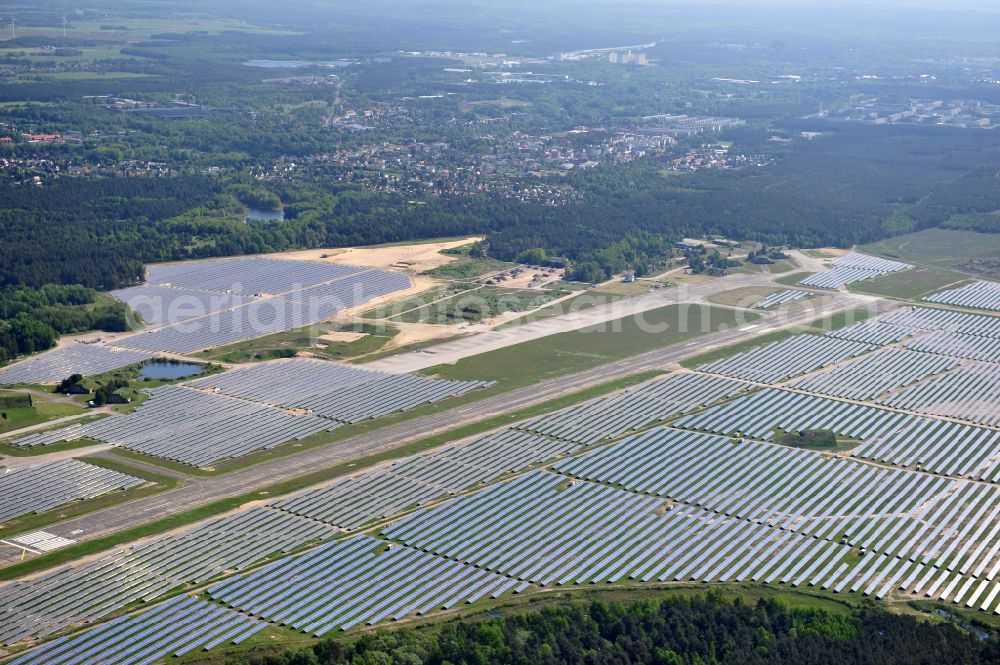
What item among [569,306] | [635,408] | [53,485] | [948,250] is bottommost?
[948,250]

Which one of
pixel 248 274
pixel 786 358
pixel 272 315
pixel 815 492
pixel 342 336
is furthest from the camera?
pixel 248 274

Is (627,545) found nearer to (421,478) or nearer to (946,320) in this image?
(421,478)

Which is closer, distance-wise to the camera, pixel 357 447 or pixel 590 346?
pixel 357 447

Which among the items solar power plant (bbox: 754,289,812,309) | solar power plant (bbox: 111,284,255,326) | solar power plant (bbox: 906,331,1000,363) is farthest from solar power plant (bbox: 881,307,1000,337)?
solar power plant (bbox: 111,284,255,326)

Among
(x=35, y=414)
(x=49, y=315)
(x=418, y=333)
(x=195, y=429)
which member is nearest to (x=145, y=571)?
(x=195, y=429)

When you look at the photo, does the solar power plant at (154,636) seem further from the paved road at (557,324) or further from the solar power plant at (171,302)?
the solar power plant at (171,302)

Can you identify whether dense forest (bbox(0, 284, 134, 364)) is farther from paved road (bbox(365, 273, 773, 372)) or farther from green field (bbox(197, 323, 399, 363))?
paved road (bbox(365, 273, 773, 372))

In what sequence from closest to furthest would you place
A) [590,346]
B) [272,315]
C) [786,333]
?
[590,346]
[786,333]
[272,315]
